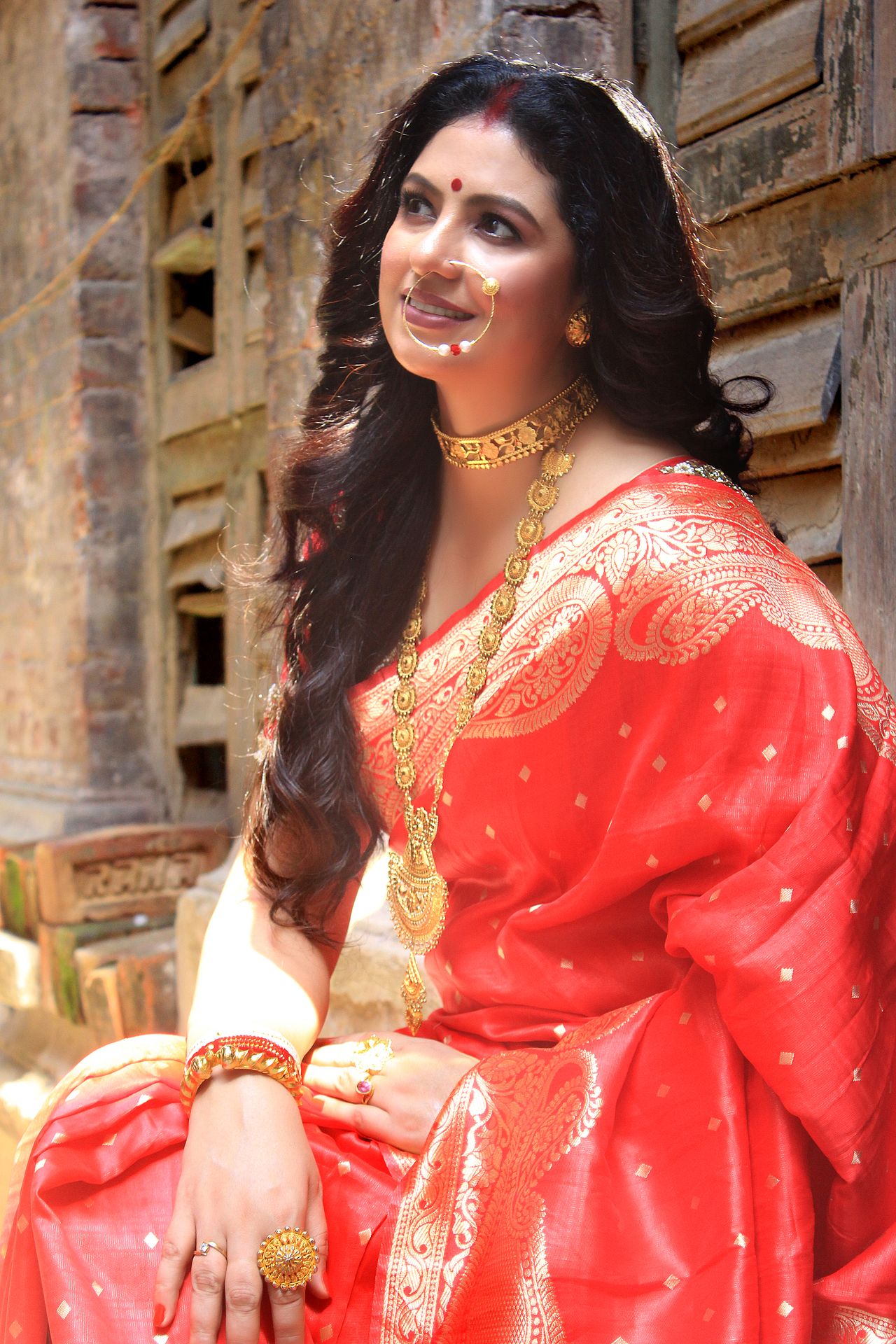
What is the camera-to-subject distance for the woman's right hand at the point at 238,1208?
1082 mm

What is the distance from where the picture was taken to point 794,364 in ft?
6.81

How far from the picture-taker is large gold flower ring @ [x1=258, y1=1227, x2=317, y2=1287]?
108 centimetres

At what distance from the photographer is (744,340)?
221 centimetres

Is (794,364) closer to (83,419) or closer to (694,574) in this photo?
(694,574)

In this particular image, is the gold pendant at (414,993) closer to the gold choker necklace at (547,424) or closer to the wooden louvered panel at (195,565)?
the gold choker necklace at (547,424)

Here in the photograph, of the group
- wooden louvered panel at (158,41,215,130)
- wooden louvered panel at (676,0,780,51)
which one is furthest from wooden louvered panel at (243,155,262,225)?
wooden louvered panel at (676,0,780,51)

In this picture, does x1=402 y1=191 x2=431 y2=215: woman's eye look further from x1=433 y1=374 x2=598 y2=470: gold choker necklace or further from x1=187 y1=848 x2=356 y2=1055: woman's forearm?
x1=187 y1=848 x2=356 y2=1055: woman's forearm

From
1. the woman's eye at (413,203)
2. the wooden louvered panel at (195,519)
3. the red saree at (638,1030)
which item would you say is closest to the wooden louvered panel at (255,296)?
the wooden louvered panel at (195,519)

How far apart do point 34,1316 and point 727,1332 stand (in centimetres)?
63

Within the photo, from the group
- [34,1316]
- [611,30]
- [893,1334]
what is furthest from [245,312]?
[893,1334]

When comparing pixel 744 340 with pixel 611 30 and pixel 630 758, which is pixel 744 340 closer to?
pixel 611 30

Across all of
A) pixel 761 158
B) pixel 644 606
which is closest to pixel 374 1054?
pixel 644 606

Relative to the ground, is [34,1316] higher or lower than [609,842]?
lower

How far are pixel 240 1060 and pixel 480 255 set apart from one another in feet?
2.78
